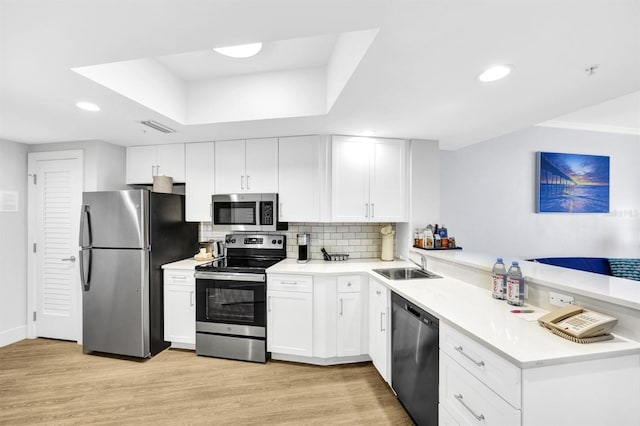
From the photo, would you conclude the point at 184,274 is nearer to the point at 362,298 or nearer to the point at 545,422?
the point at 362,298

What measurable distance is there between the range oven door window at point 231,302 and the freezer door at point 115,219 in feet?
2.59

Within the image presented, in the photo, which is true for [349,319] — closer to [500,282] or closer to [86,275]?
[500,282]

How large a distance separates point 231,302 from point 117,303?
3.86ft

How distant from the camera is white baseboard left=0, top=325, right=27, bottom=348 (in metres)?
3.13

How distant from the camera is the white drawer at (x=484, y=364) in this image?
112 centimetres

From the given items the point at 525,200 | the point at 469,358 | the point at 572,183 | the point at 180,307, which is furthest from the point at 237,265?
the point at 572,183

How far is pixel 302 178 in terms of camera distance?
303 cm

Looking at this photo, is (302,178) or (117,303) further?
(302,178)

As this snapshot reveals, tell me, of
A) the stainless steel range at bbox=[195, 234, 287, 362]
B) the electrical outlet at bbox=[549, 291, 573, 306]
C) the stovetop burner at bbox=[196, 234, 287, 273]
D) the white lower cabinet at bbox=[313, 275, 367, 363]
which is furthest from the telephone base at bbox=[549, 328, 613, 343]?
the stovetop burner at bbox=[196, 234, 287, 273]

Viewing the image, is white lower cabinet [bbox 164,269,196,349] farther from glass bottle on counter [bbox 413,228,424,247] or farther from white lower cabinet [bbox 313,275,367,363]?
glass bottle on counter [bbox 413,228,424,247]

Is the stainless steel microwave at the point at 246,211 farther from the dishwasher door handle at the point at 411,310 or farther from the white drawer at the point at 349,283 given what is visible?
the dishwasher door handle at the point at 411,310

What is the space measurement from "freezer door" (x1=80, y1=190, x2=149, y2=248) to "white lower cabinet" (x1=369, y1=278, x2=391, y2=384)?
2.33 meters

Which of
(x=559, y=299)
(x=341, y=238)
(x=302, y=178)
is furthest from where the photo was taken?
(x=341, y=238)

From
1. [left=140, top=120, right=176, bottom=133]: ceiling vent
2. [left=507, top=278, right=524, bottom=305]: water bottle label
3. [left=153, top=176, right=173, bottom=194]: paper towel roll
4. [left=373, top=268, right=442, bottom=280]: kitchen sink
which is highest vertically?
[left=140, top=120, right=176, bottom=133]: ceiling vent
